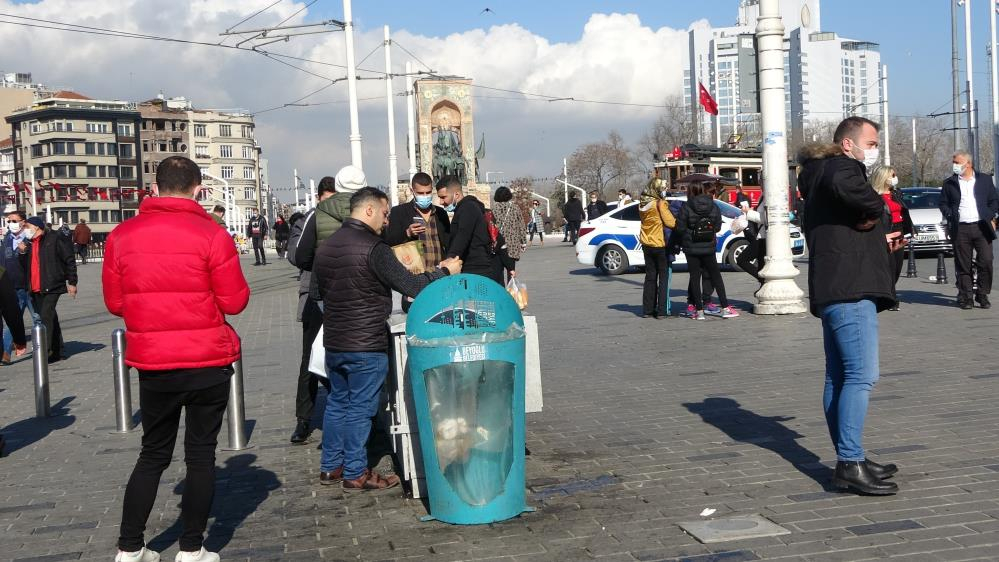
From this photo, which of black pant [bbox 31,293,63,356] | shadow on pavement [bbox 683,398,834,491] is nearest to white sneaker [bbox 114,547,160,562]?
shadow on pavement [bbox 683,398,834,491]

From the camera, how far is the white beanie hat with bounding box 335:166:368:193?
802cm

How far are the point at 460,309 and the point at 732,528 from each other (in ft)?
5.40

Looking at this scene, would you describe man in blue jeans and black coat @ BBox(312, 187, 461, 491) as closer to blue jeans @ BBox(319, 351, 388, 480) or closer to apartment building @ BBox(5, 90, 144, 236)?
blue jeans @ BBox(319, 351, 388, 480)

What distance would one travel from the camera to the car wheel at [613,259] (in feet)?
79.6

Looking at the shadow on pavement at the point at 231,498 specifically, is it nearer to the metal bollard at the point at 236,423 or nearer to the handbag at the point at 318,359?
the metal bollard at the point at 236,423

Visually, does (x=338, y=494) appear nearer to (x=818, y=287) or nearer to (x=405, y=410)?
(x=405, y=410)

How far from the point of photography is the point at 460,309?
5551mm

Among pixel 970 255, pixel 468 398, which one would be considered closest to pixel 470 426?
pixel 468 398

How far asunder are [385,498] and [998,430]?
388 centimetres

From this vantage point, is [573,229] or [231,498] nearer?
[231,498]

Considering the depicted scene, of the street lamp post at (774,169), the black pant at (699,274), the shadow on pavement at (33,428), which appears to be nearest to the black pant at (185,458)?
the shadow on pavement at (33,428)

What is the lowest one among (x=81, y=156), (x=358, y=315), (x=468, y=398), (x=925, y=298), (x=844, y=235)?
(x=925, y=298)

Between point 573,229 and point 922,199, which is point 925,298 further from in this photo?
point 573,229

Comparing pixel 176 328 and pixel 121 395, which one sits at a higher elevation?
pixel 176 328
